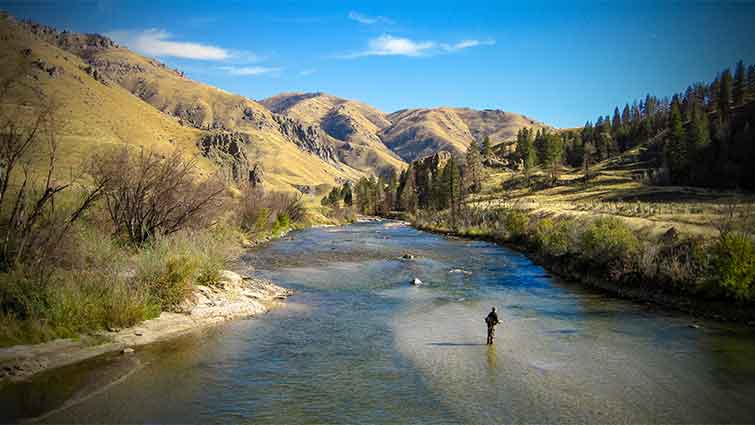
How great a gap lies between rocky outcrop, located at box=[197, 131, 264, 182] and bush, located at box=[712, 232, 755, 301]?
122m

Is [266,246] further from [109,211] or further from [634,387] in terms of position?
[634,387]

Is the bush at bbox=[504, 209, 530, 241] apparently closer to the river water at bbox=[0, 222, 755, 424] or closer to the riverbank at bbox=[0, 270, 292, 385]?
the river water at bbox=[0, 222, 755, 424]

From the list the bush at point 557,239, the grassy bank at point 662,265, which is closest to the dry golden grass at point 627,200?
the grassy bank at point 662,265

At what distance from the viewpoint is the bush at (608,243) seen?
3052 cm

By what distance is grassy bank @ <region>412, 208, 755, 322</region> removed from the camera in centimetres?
2225

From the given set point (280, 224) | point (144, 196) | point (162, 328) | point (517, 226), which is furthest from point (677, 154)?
point (162, 328)

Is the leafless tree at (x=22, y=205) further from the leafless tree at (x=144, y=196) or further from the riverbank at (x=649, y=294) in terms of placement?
the riverbank at (x=649, y=294)

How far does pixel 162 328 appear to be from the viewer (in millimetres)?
19219

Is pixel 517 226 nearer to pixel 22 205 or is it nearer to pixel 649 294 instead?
pixel 649 294

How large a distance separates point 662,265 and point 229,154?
139m

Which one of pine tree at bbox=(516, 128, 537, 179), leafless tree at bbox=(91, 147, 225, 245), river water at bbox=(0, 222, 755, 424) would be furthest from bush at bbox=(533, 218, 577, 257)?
pine tree at bbox=(516, 128, 537, 179)

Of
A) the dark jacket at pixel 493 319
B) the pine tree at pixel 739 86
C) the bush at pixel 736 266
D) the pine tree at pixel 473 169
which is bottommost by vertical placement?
the dark jacket at pixel 493 319

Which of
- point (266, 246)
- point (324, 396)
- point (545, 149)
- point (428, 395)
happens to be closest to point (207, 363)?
point (324, 396)

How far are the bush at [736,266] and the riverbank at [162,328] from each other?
2265 centimetres
